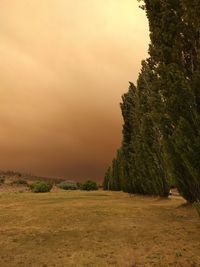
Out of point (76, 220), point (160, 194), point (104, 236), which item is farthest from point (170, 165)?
point (160, 194)

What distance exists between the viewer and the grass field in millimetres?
12133

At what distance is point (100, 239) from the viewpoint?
1437 centimetres

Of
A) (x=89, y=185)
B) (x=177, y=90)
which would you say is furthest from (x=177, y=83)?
(x=89, y=185)

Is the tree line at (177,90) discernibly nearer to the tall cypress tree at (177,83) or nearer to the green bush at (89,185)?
the tall cypress tree at (177,83)

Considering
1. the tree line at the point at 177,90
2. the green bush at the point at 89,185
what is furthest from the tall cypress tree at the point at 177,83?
the green bush at the point at 89,185

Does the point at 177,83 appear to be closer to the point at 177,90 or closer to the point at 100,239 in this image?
the point at 177,90

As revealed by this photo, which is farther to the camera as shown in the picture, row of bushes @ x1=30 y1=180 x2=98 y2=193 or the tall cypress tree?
row of bushes @ x1=30 y1=180 x2=98 y2=193

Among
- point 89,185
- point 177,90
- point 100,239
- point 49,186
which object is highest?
point 89,185

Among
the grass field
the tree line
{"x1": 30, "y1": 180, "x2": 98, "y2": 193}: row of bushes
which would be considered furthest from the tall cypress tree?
{"x1": 30, "y1": 180, "x2": 98, "y2": 193}: row of bushes

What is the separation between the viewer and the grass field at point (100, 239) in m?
12.1

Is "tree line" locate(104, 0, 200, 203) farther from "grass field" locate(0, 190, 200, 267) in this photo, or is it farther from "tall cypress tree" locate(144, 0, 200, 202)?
"grass field" locate(0, 190, 200, 267)

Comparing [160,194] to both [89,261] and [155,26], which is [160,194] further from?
[89,261]

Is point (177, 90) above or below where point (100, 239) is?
above

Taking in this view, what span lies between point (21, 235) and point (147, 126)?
2023cm
